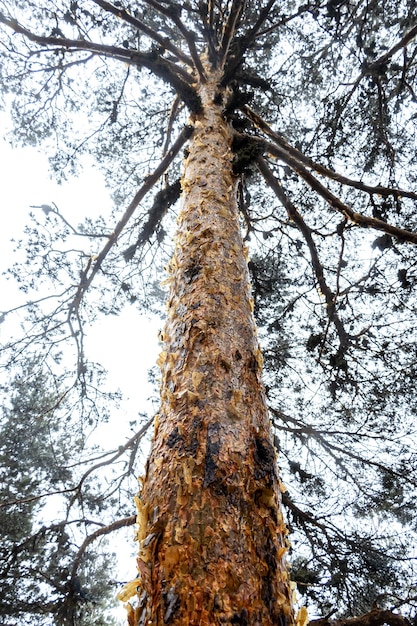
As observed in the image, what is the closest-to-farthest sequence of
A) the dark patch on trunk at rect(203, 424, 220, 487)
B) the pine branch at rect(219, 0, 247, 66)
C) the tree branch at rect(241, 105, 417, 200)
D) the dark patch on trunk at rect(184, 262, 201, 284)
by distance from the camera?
the dark patch on trunk at rect(203, 424, 220, 487) → the dark patch on trunk at rect(184, 262, 201, 284) → the tree branch at rect(241, 105, 417, 200) → the pine branch at rect(219, 0, 247, 66)

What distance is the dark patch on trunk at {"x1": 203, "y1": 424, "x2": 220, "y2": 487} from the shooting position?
1.05 metres

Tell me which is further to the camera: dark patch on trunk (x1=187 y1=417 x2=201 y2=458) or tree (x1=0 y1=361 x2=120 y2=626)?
tree (x1=0 y1=361 x2=120 y2=626)

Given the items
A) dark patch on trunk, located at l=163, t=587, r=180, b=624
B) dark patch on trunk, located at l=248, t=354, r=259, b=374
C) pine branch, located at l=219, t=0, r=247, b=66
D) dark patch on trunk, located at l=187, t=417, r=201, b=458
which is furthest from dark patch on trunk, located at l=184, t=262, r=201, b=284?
pine branch, located at l=219, t=0, r=247, b=66

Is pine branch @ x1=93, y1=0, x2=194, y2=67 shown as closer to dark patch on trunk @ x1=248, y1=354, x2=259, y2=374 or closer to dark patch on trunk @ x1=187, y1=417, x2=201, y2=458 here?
dark patch on trunk @ x1=248, y1=354, x2=259, y2=374

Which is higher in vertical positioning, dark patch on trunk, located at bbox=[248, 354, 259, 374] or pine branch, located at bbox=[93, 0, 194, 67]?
pine branch, located at bbox=[93, 0, 194, 67]

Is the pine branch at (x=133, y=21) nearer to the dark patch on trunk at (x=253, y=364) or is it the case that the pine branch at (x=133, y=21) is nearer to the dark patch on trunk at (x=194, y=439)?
the dark patch on trunk at (x=253, y=364)

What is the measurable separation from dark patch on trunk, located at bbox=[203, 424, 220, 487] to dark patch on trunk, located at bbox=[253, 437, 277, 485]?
0.46ft

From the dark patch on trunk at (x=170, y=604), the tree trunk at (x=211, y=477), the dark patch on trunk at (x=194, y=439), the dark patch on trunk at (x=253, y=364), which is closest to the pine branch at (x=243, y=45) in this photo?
the tree trunk at (x=211, y=477)

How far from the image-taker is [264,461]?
120 cm

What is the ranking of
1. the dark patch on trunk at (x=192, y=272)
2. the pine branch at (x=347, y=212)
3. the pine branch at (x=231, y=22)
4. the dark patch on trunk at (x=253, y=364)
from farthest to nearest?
the pine branch at (x=231, y=22)
the pine branch at (x=347, y=212)
the dark patch on trunk at (x=192, y=272)
the dark patch on trunk at (x=253, y=364)

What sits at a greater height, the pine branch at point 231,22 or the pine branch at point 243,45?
the pine branch at point 231,22

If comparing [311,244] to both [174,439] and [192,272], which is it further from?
[174,439]

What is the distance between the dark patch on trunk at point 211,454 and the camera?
1049 millimetres

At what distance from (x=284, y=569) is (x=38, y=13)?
18.0 ft
